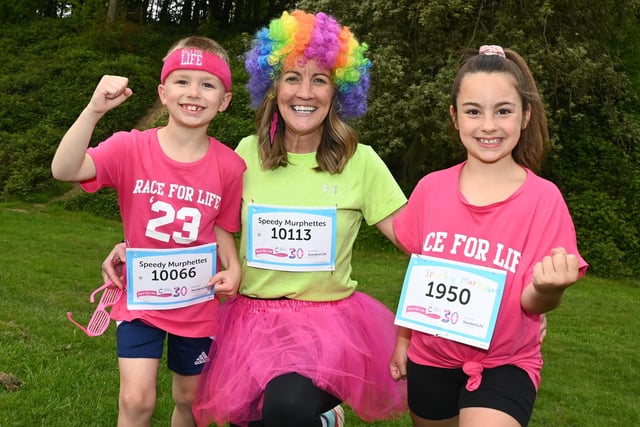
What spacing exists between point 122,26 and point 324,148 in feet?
73.0

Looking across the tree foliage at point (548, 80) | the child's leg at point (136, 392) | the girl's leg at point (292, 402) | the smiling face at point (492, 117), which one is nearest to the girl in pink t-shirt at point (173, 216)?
the child's leg at point (136, 392)

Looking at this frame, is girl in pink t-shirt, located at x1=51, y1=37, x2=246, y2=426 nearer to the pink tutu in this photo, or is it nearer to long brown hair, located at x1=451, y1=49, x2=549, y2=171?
the pink tutu

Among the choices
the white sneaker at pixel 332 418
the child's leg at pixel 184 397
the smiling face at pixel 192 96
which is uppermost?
the smiling face at pixel 192 96

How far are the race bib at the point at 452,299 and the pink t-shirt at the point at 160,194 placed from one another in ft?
3.43

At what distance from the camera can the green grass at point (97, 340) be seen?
464 centimetres

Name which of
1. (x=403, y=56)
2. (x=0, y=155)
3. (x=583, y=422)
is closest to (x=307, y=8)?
(x=403, y=56)

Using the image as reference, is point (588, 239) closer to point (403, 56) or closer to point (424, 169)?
point (424, 169)

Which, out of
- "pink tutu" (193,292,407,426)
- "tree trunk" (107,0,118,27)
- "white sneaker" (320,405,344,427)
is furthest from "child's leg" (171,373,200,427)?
"tree trunk" (107,0,118,27)

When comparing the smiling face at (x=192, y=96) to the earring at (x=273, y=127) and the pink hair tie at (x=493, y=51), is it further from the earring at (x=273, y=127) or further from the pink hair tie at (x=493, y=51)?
the pink hair tie at (x=493, y=51)

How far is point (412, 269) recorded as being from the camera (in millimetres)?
3059

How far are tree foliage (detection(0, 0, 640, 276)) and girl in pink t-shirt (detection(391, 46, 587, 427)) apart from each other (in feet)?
24.6

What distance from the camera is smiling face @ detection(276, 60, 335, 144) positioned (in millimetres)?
3539

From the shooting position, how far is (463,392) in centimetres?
295

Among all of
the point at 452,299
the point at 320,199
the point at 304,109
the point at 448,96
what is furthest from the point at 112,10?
the point at 452,299
